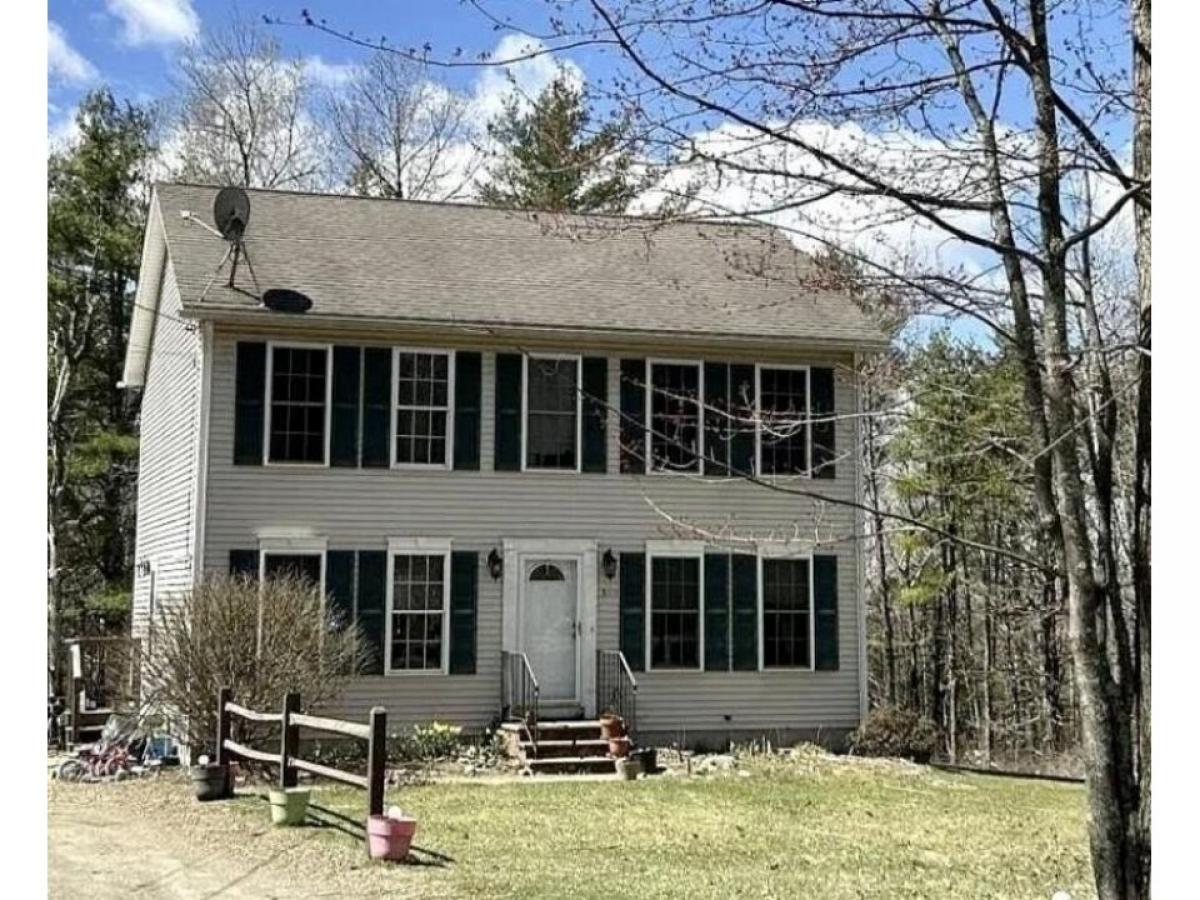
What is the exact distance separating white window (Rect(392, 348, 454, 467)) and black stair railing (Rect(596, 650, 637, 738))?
184cm

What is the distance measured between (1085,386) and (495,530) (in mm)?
6426

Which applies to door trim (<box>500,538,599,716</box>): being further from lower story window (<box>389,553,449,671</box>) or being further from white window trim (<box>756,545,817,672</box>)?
white window trim (<box>756,545,817,672</box>)

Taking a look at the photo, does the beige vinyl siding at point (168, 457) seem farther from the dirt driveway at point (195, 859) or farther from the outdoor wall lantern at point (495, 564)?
the dirt driveway at point (195, 859)

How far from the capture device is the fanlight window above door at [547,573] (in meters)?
9.50

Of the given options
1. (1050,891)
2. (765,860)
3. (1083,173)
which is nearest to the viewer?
(1083,173)

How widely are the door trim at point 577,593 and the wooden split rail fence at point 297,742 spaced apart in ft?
6.92

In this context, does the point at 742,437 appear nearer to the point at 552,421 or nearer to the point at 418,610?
the point at 552,421

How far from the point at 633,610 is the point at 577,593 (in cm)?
43

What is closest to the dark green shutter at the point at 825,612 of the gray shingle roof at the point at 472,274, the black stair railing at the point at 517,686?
the gray shingle roof at the point at 472,274

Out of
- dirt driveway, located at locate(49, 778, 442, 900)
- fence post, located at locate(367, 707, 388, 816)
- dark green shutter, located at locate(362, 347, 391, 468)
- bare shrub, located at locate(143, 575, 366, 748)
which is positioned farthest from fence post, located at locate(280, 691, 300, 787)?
dark green shutter, located at locate(362, 347, 391, 468)

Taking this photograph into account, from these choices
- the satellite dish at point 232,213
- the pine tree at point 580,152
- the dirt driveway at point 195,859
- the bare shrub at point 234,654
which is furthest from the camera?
the satellite dish at point 232,213

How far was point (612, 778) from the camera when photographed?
8.38 metres

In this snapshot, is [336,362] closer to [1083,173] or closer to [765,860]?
[765,860]
